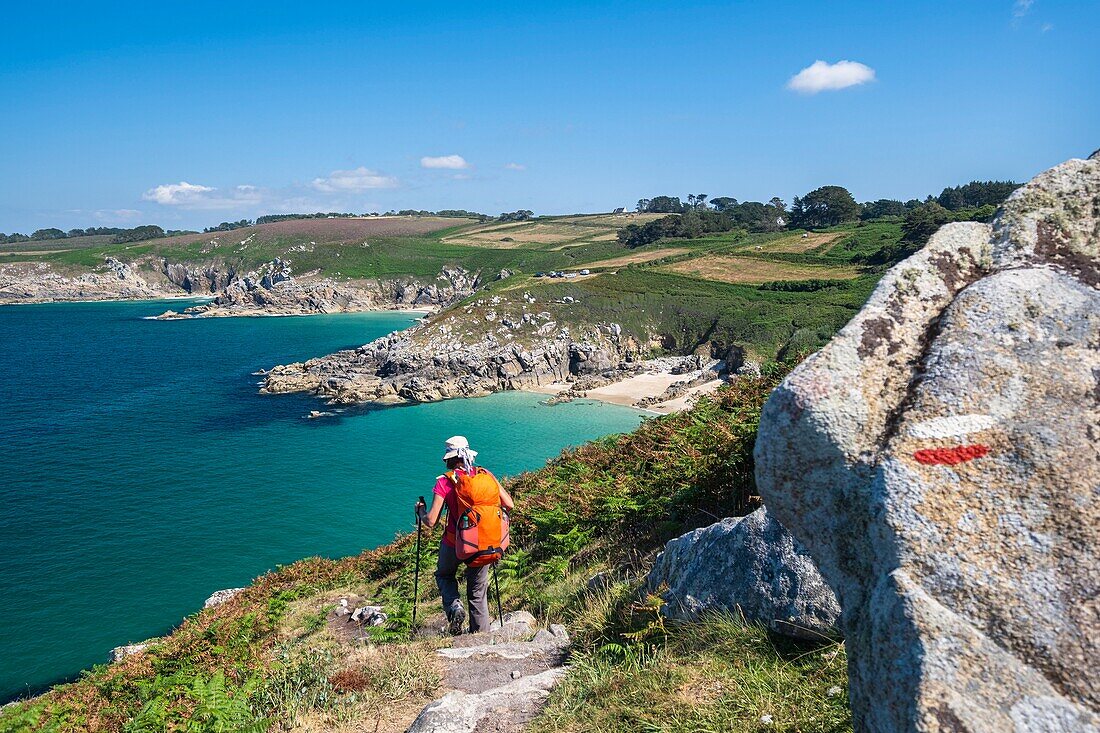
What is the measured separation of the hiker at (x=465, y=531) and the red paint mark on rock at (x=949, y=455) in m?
5.18

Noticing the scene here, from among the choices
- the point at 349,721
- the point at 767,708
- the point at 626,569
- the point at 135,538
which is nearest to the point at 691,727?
the point at 767,708

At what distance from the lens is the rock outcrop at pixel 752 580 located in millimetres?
5398

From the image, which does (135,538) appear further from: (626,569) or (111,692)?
(626,569)

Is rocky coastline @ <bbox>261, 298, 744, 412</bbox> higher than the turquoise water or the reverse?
higher

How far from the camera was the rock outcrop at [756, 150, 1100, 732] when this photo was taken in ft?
9.06

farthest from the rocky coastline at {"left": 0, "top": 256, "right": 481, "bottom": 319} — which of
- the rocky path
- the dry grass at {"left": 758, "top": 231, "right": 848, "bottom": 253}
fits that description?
the rocky path

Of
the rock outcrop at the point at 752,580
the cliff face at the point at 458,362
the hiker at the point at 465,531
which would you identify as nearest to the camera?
the rock outcrop at the point at 752,580

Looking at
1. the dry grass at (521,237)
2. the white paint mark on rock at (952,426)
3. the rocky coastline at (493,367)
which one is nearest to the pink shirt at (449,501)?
the white paint mark on rock at (952,426)

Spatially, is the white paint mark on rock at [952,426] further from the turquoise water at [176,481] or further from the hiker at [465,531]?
the turquoise water at [176,481]

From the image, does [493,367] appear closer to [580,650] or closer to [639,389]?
[639,389]

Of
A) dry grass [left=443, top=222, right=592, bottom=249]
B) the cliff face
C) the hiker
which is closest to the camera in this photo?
the hiker

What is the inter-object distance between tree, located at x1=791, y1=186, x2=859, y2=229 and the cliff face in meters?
68.9

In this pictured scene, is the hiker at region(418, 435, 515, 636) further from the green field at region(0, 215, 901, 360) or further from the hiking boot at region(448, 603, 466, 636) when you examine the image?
the green field at region(0, 215, 901, 360)

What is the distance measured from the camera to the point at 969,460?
10.5 feet
